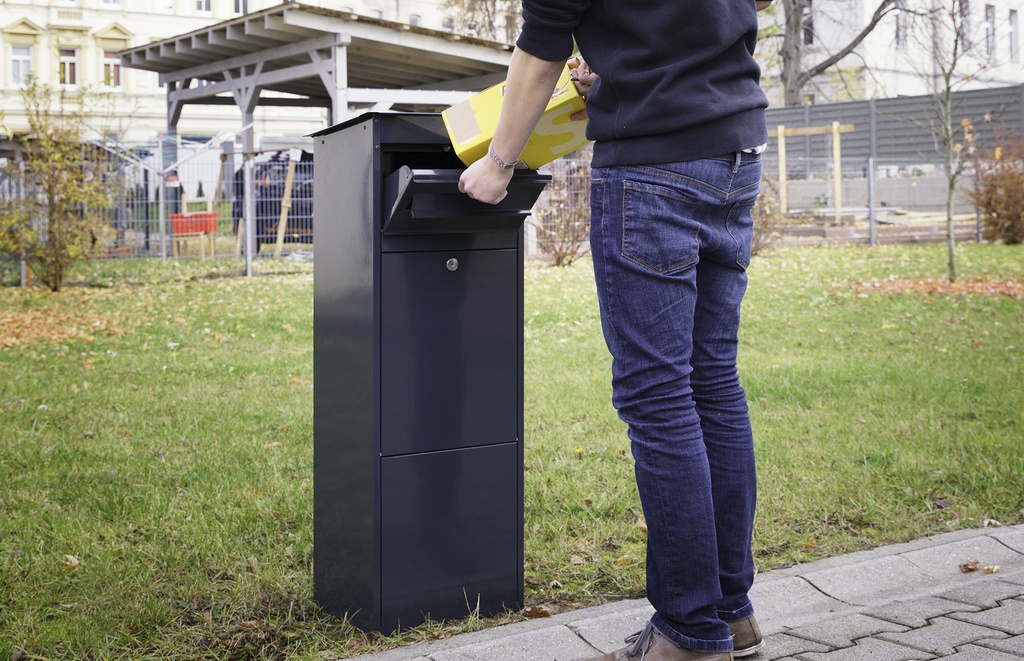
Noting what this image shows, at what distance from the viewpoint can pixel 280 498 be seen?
370 centimetres

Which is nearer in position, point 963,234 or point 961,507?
point 961,507

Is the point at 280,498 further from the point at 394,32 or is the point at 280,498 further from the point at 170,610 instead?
the point at 394,32

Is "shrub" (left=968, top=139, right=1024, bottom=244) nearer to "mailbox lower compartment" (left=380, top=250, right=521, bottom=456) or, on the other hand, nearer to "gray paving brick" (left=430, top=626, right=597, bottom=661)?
"mailbox lower compartment" (left=380, top=250, right=521, bottom=456)

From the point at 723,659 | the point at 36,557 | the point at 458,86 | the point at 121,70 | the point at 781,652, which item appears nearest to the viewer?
the point at 723,659

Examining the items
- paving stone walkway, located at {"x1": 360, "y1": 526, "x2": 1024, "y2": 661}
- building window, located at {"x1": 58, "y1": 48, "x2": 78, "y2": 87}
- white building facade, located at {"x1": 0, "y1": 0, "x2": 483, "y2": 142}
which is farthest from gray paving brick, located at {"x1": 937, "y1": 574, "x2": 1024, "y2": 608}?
A: building window, located at {"x1": 58, "y1": 48, "x2": 78, "y2": 87}

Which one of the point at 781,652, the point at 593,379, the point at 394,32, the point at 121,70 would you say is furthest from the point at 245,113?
the point at 121,70

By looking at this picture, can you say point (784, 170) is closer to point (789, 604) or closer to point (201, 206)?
point (201, 206)

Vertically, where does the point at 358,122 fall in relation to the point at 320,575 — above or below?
above

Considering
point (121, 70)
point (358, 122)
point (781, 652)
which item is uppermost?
point (121, 70)

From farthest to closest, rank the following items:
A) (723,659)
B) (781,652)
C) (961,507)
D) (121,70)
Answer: (121,70) → (961,507) → (781,652) → (723,659)

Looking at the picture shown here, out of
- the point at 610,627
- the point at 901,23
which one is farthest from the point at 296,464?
the point at 901,23

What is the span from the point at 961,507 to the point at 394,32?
1262 cm

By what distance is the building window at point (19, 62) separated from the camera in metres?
41.8

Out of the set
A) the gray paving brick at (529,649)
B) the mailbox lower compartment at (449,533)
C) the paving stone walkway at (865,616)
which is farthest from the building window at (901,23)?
the gray paving brick at (529,649)
